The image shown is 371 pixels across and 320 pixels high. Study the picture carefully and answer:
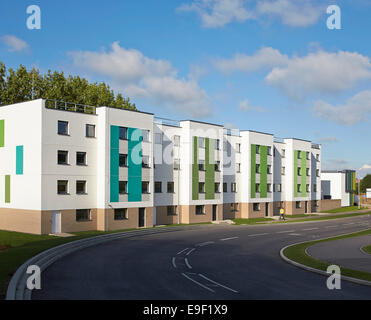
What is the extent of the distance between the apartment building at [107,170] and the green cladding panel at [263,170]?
6.03 metres

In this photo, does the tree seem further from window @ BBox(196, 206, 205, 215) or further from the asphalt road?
the asphalt road

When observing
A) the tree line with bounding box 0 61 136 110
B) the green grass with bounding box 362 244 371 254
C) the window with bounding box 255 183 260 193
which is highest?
the tree line with bounding box 0 61 136 110

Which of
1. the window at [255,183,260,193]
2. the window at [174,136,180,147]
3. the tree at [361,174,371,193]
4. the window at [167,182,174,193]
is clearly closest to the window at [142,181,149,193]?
the window at [167,182,174,193]

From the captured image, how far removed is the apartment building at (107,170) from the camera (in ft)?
128

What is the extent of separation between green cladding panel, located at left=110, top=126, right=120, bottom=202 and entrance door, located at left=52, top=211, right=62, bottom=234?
552 centimetres

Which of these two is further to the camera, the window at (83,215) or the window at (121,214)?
the window at (121,214)

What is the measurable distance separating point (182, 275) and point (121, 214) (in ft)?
82.6

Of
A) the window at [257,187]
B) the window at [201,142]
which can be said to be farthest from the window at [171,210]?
the window at [257,187]

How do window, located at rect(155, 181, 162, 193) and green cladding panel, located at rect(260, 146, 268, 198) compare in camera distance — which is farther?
green cladding panel, located at rect(260, 146, 268, 198)

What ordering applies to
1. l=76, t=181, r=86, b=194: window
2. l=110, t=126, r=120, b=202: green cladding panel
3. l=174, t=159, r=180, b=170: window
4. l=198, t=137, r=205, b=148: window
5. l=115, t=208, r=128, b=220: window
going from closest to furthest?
1. l=76, t=181, r=86, b=194: window
2. l=110, t=126, r=120, b=202: green cladding panel
3. l=115, t=208, r=128, b=220: window
4. l=174, t=159, r=180, b=170: window
5. l=198, t=137, r=205, b=148: window

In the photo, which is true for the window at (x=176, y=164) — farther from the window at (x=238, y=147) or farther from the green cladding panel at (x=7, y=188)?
the green cladding panel at (x=7, y=188)

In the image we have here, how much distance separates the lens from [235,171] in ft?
205

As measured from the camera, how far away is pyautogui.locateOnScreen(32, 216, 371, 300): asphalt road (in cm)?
1573
